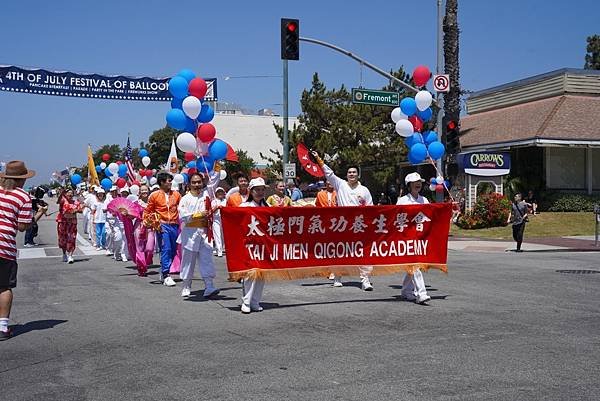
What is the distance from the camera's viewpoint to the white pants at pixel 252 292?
8.63m

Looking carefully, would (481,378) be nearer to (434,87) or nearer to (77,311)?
(77,311)

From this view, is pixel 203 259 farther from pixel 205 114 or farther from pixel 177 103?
pixel 177 103

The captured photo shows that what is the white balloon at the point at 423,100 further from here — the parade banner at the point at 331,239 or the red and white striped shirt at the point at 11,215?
the red and white striped shirt at the point at 11,215

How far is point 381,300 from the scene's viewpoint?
9.52 meters

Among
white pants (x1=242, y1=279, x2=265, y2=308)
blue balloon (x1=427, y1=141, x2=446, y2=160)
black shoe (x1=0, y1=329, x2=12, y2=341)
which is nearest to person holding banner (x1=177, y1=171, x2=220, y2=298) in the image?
white pants (x1=242, y1=279, x2=265, y2=308)

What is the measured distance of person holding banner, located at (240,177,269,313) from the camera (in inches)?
340

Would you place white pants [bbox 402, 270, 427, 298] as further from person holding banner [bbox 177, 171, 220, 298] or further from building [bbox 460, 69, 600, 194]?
building [bbox 460, 69, 600, 194]

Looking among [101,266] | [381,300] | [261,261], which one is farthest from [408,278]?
[101,266]

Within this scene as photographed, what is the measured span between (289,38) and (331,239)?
36.5 feet

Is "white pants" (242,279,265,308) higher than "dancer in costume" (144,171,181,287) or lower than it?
lower

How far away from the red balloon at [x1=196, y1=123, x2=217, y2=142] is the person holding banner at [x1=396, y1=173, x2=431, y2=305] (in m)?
3.37

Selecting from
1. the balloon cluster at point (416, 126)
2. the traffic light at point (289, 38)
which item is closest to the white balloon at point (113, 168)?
the traffic light at point (289, 38)

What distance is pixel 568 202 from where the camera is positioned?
1162 inches

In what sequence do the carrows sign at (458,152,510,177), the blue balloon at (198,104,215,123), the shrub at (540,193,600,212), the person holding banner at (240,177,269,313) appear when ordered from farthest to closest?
1. the shrub at (540,193,600,212)
2. the carrows sign at (458,152,510,177)
3. the blue balloon at (198,104,215,123)
4. the person holding banner at (240,177,269,313)
